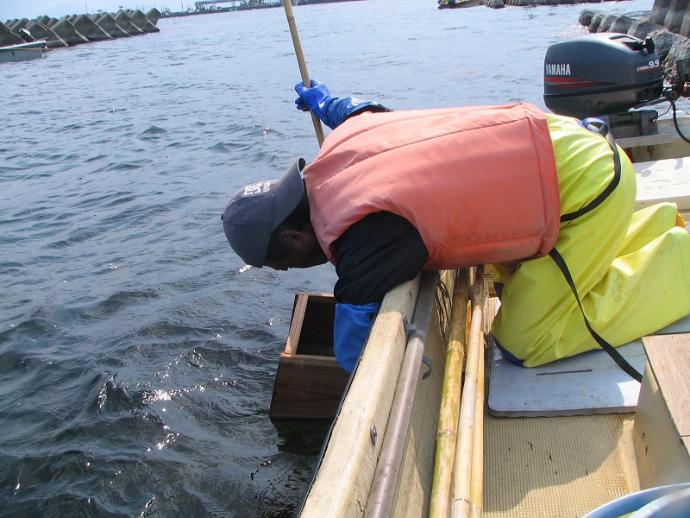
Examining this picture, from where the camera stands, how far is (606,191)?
8.17 feet

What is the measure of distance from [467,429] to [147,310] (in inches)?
187

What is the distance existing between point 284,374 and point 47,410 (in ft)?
6.54

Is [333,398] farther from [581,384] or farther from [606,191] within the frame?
[606,191]

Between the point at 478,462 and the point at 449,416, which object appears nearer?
the point at 478,462

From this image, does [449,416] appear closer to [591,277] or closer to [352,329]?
[352,329]

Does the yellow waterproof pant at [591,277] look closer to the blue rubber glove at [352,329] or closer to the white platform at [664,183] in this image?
the blue rubber glove at [352,329]

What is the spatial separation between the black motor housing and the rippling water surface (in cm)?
288

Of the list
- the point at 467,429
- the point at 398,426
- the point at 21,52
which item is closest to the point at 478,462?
the point at 467,429

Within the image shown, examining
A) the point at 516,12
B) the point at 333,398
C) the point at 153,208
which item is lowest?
the point at 516,12

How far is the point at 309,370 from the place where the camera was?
388 cm

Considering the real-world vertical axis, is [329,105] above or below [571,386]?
above

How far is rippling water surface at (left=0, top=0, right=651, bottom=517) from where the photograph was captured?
404 centimetres

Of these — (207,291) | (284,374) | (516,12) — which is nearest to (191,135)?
(207,291)

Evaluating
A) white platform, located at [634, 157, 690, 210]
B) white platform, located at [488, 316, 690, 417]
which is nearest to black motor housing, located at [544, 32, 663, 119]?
white platform, located at [634, 157, 690, 210]
